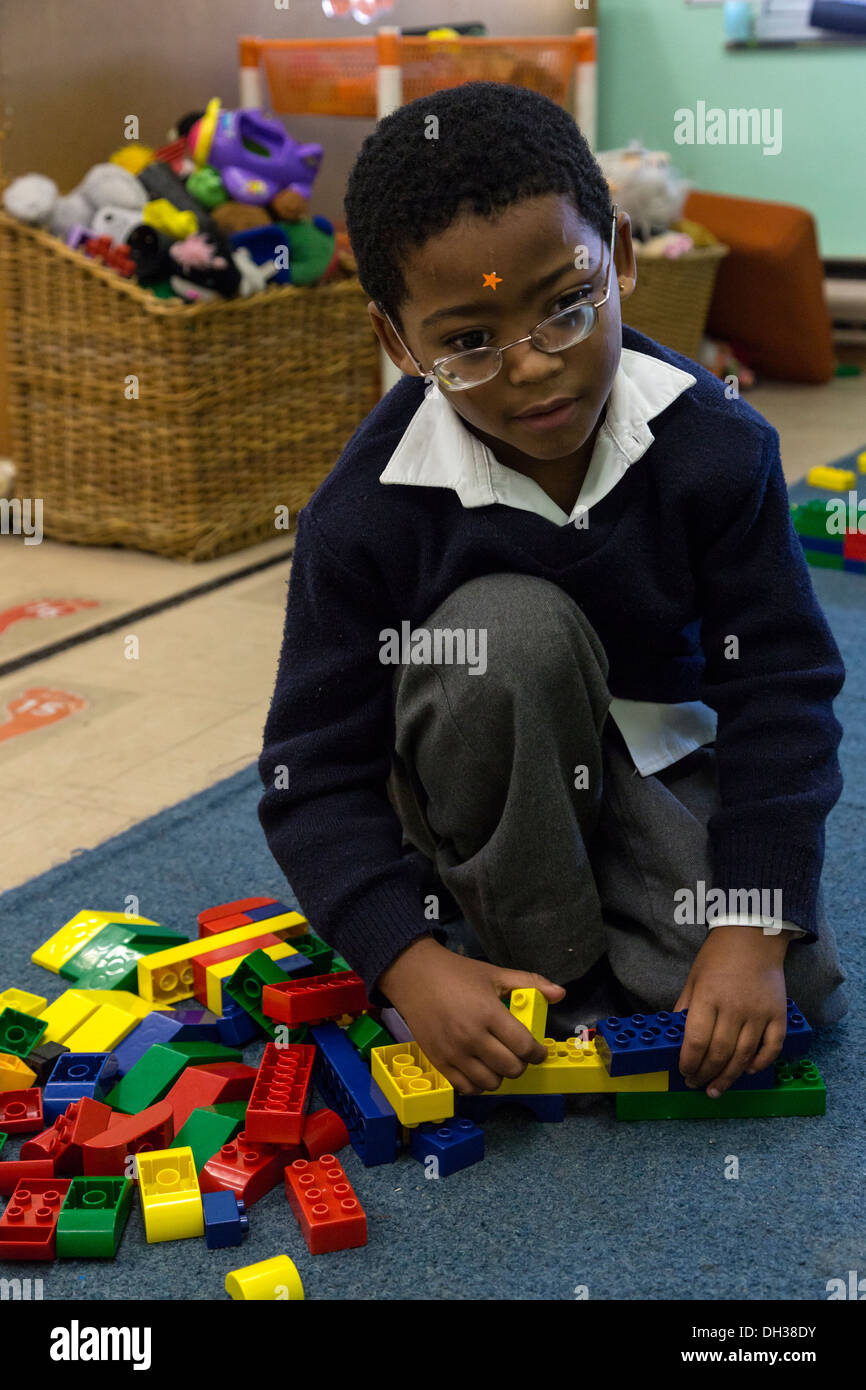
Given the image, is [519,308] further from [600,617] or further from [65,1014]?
[65,1014]

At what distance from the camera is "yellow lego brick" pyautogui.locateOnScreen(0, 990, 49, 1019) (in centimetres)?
95

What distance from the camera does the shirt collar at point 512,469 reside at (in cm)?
86

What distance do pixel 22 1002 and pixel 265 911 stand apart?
0.63ft

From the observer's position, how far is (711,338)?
3236 mm

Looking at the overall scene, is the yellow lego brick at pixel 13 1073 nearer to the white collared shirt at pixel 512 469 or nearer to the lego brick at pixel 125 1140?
the lego brick at pixel 125 1140

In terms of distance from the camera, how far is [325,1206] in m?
0.74

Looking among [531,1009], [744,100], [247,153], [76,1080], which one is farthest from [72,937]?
[744,100]

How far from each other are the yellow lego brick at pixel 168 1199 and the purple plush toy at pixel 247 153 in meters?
1.60

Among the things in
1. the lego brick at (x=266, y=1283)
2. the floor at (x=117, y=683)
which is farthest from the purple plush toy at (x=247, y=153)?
the lego brick at (x=266, y=1283)

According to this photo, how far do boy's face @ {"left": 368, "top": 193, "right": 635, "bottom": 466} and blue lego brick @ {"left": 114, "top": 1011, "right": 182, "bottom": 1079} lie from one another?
45cm
